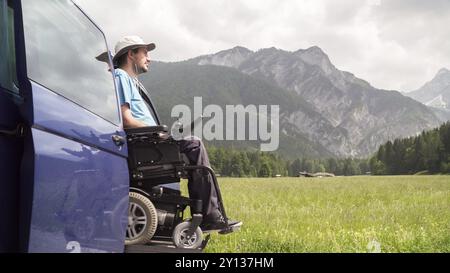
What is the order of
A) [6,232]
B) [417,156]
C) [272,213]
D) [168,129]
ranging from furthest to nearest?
[417,156] → [272,213] → [168,129] → [6,232]

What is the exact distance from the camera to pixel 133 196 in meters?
4.39

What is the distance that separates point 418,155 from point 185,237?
131986mm

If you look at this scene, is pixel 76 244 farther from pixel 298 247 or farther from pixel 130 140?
pixel 298 247

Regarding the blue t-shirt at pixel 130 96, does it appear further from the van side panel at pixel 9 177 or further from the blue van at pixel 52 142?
the van side panel at pixel 9 177

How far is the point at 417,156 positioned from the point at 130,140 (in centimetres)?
13306

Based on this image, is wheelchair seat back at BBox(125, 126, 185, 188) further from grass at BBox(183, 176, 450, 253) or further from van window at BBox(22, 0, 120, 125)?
grass at BBox(183, 176, 450, 253)

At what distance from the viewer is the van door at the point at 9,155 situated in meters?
2.33

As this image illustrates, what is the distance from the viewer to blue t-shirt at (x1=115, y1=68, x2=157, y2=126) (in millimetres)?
4695

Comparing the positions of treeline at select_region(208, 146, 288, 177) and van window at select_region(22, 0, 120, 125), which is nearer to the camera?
van window at select_region(22, 0, 120, 125)

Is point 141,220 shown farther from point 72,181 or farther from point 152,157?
point 72,181

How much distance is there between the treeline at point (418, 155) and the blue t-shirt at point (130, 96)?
11634 cm

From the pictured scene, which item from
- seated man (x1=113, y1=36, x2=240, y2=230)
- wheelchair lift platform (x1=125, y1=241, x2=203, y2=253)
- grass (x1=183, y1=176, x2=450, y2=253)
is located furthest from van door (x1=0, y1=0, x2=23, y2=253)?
grass (x1=183, y1=176, x2=450, y2=253)
